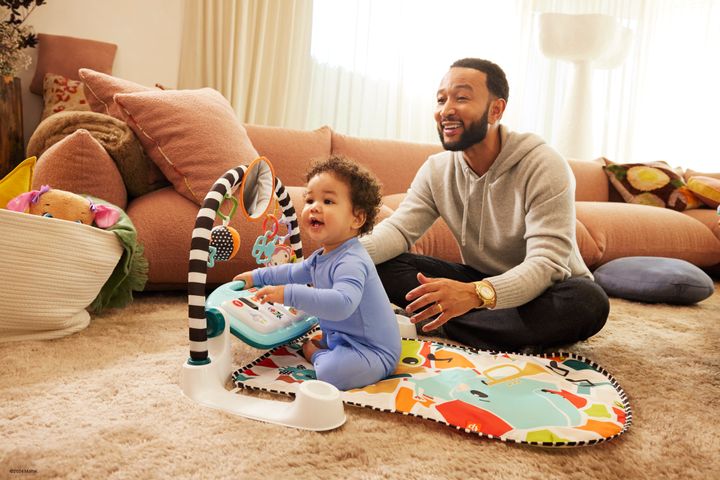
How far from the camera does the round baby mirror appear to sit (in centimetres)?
123

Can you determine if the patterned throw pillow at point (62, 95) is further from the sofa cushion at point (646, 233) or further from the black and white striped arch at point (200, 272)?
the sofa cushion at point (646, 233)

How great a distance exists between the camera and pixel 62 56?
9.45 ft

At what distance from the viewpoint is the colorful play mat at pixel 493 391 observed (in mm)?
943

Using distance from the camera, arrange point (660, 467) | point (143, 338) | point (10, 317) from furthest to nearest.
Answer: point (143, 338) < point (10, 317) < point (660, 467)

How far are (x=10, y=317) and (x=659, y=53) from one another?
453cm

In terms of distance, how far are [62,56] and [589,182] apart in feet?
10.2

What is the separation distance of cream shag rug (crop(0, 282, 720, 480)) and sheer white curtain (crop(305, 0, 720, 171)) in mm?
2653

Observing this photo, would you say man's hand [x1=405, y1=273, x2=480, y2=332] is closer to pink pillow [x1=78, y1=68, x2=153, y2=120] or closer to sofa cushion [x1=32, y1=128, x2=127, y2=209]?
sofa cushion [x1=32, y1=128, x2=127, y2=209]

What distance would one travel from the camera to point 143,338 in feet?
4.41

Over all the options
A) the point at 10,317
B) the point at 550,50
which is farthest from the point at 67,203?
the point at 550,50

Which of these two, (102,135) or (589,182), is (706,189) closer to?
Answer: (589,182)

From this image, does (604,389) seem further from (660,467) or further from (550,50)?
(550,50)

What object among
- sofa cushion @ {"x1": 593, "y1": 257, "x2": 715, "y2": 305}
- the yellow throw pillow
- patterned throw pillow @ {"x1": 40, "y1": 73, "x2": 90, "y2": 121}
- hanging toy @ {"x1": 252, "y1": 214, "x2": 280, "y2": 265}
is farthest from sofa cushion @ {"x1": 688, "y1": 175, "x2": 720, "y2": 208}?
patterned throw pillow @ {"x1": 40, "y1": 73, "x2": 90, "y2": 121}

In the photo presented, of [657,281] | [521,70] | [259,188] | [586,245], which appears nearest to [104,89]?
[259,188]
